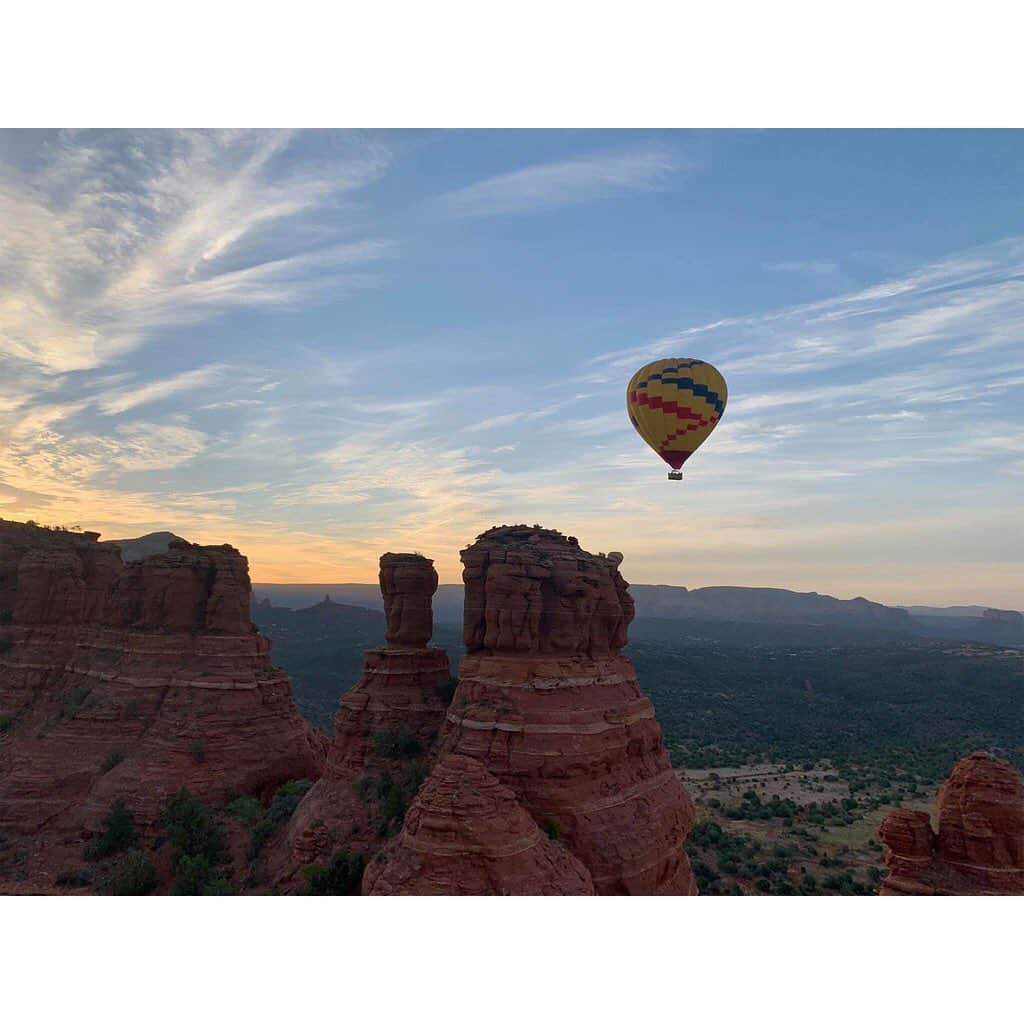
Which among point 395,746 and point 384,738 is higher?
point 384,738

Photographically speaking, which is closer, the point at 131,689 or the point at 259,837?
the point at 259,837

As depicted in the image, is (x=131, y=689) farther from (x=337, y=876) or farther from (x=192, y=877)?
(x=337, y=876)

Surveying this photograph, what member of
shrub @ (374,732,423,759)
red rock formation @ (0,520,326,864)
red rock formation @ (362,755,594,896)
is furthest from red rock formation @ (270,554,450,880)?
red rock formation @ (0,520,326,864)

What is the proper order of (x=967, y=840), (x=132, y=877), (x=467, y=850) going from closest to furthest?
(x=467, y=850)
(x=967, y=840)
(x=132, y=877)

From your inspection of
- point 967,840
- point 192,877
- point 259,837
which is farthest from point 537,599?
point 967,840

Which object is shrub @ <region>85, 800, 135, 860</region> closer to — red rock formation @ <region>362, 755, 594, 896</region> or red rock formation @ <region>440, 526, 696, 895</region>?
red rock formation @ <region>440, 526, 696, 895</region>

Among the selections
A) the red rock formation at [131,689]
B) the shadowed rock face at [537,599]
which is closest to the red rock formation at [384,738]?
the shadowed rock face at [537,599]

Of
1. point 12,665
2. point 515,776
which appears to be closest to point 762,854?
point 515,776
